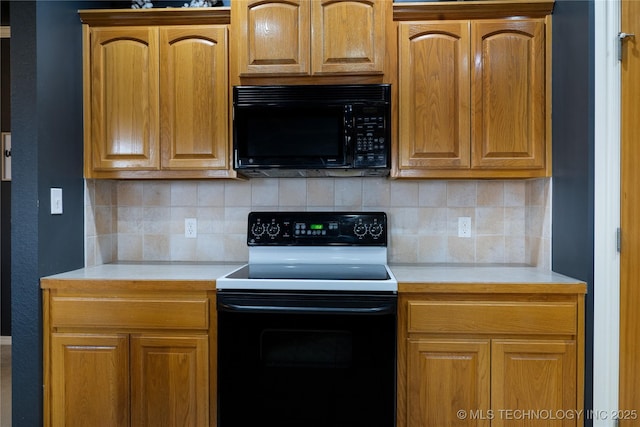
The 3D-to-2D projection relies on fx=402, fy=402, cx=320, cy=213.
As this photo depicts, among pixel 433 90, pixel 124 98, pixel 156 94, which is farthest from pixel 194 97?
pixel 433 90

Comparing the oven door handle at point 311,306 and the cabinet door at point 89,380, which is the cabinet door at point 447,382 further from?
the cabinet door at point 89,380

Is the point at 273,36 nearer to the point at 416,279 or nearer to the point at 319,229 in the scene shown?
the point at 319,229

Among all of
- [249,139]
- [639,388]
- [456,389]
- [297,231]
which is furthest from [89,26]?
[639,388]

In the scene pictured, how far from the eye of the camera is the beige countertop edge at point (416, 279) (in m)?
1.61

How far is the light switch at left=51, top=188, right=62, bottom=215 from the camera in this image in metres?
1.79

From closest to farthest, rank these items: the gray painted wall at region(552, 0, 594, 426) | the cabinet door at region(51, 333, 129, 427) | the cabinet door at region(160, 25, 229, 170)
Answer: the gray painted wall at region(552, 0, 594, 426) → the cabinet door at region(51, 333, 129, 427) → the cabinet door at region(160, 25, 229, 170)

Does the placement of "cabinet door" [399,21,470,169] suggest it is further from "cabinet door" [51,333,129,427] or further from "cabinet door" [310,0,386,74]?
"cabinet door" [51,333,129,427]

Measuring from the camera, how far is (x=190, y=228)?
2.27 meters

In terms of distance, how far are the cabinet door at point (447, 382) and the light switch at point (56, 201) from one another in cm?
166

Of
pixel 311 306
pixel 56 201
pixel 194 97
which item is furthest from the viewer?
pixel 194 97

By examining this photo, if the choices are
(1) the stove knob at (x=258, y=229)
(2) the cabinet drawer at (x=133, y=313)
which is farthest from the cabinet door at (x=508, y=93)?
(2) the cabinet drawer at (x=133, y=313)

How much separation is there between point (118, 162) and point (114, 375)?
3.24 feet

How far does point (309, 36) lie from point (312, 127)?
430 millimetres

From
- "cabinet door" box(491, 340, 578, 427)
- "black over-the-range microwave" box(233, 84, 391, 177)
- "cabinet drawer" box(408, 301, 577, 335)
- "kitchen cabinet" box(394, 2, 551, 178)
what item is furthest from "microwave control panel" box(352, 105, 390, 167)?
"cabinet door" box(491, 340, 578, 427)
